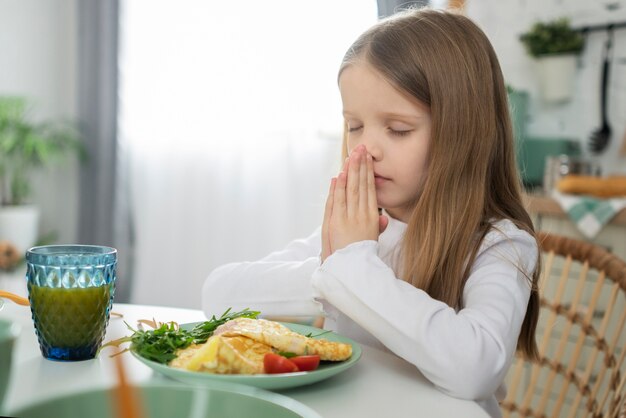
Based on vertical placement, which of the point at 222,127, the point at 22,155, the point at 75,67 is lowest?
the point at 22,155

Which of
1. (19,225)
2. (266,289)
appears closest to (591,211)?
(266,289)

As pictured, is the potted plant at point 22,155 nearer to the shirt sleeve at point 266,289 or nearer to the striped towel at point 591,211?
the striped towel at point 591,211

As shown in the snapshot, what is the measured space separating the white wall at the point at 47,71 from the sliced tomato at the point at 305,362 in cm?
358

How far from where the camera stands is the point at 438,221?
1.14 meters

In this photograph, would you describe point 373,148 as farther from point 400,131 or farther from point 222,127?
point 222,127

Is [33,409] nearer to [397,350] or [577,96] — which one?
[397,350]

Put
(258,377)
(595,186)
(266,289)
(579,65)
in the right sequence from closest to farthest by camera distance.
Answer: (258,377)
(266,289)
(595,186)
(579,65)

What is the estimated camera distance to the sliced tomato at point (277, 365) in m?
0.75

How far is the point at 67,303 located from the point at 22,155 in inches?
125

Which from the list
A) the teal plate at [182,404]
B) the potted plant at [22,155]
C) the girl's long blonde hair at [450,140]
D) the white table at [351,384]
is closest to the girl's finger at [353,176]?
the girl's long blonde hair at [450,140]

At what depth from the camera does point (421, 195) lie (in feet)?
3.85

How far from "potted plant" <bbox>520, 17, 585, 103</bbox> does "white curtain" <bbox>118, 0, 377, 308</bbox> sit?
25.7 inches

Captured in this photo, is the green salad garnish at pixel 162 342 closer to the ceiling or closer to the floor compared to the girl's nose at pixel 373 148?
closer to the floor

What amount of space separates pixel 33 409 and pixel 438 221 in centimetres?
89
